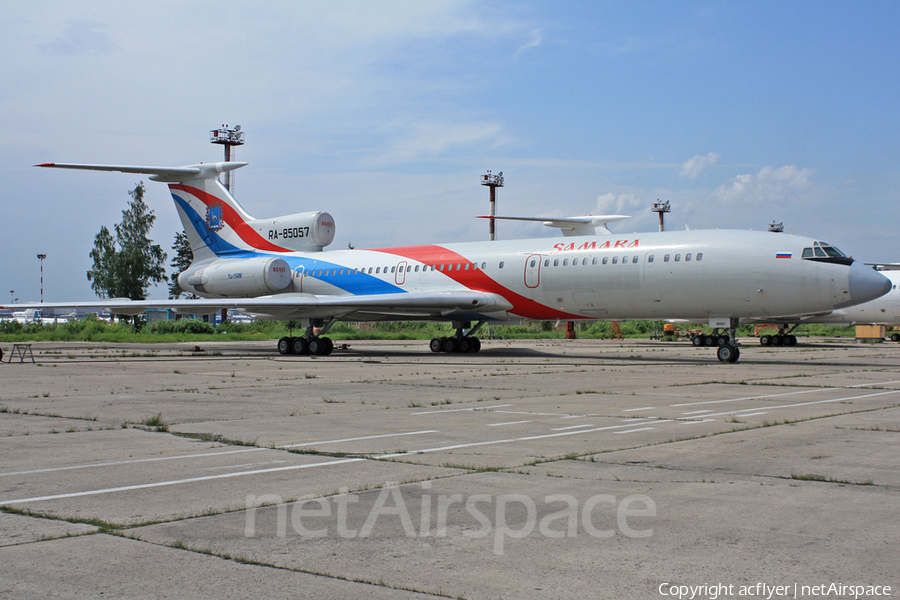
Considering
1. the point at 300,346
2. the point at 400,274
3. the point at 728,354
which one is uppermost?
the point at 400,274

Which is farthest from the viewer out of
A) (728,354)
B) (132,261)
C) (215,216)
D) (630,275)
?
(132,261)

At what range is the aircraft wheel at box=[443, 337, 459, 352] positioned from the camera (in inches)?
1155

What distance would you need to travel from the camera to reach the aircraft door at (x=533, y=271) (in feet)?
81.7

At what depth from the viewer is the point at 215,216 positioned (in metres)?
32.8

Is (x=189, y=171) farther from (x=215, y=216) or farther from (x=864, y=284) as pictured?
(x=864, y=284)

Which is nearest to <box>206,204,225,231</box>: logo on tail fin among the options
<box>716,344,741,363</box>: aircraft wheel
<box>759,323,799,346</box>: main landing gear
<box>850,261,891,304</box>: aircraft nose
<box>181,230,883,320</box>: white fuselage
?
<box>181,230,883,320</box>: white fuselage

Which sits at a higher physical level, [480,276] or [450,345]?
[480,276]

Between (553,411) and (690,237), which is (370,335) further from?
(553,411)

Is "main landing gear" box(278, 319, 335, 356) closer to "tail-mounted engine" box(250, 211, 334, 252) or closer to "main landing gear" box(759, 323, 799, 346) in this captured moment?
"tail-mounted engine" box(250, 211, 334, 252)

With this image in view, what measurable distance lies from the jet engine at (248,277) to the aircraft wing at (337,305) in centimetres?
120

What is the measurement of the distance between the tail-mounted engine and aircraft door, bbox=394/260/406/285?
16.3ft

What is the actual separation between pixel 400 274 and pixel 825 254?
45.9 feet

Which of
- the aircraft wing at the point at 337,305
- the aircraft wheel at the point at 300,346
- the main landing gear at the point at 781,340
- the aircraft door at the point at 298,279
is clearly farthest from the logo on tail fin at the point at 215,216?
the main landing gear at the point at 781,340

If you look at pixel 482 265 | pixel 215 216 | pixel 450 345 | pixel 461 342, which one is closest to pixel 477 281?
pixel 482 265
